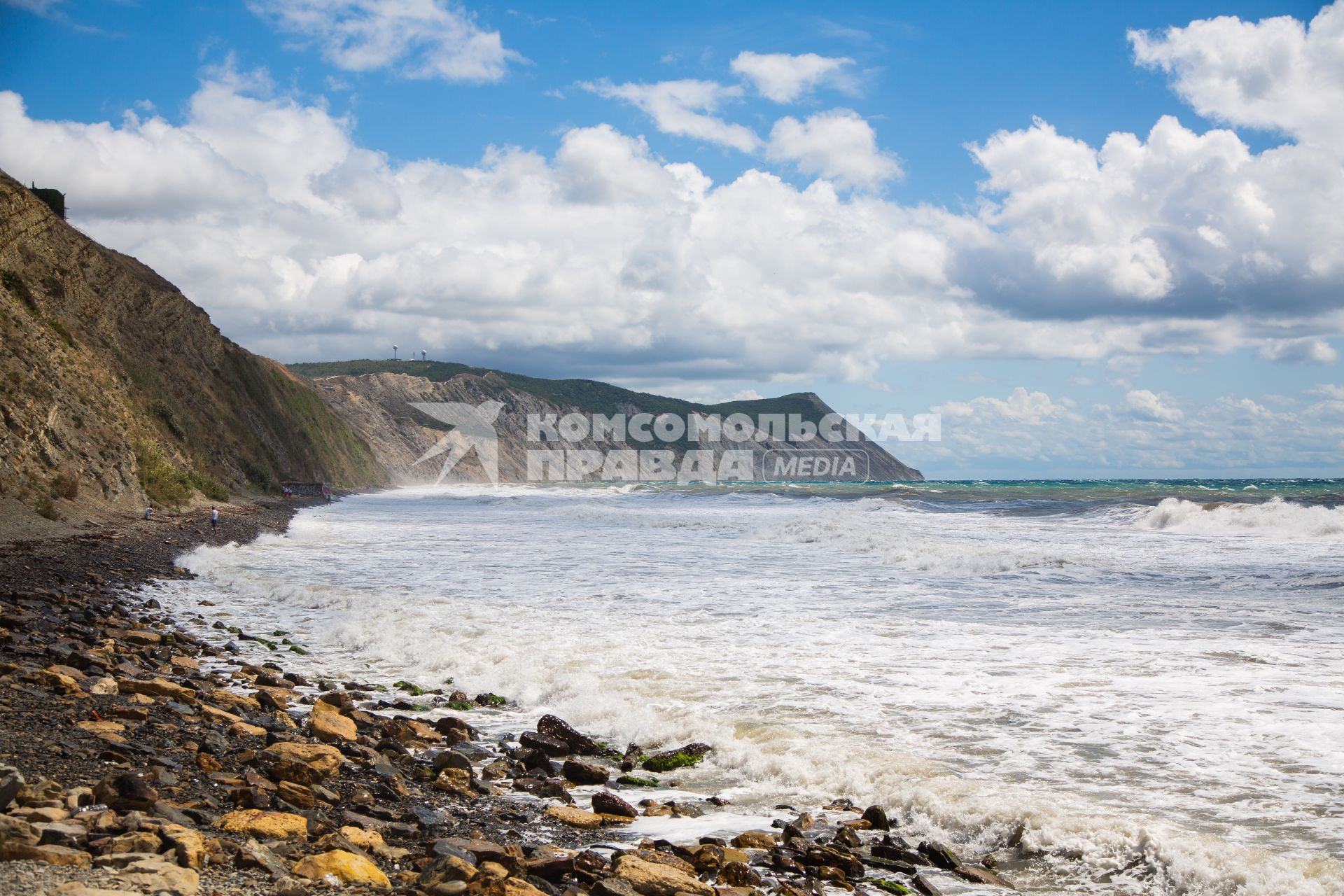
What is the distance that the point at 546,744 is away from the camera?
22.5 feet

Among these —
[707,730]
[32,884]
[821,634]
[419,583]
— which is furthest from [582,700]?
[419,583]

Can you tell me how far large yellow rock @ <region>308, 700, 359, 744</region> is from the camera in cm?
655

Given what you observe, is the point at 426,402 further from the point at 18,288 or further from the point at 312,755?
the point at 312,755

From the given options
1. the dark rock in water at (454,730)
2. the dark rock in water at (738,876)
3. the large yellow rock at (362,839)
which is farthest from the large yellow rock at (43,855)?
the dark rock in water at (454,730)

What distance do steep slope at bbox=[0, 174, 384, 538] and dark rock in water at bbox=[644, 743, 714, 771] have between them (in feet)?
52.1

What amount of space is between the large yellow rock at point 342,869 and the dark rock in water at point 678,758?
2970 millimetres

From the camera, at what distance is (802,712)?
26.0 feet

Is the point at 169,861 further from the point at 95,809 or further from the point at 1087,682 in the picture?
the point at 1087,682

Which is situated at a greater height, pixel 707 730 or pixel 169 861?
pixel 169 861

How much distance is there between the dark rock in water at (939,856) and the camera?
16.4 ft

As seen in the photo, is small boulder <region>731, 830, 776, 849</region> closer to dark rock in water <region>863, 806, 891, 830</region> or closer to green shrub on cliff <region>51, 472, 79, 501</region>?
dark rock in water <region>863, 806, 891, 830</region>

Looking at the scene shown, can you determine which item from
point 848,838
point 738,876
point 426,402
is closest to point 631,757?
point 848,838

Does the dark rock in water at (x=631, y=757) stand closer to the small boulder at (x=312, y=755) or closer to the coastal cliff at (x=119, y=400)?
the small boulder at (x=312, y=755)

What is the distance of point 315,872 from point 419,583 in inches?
523
